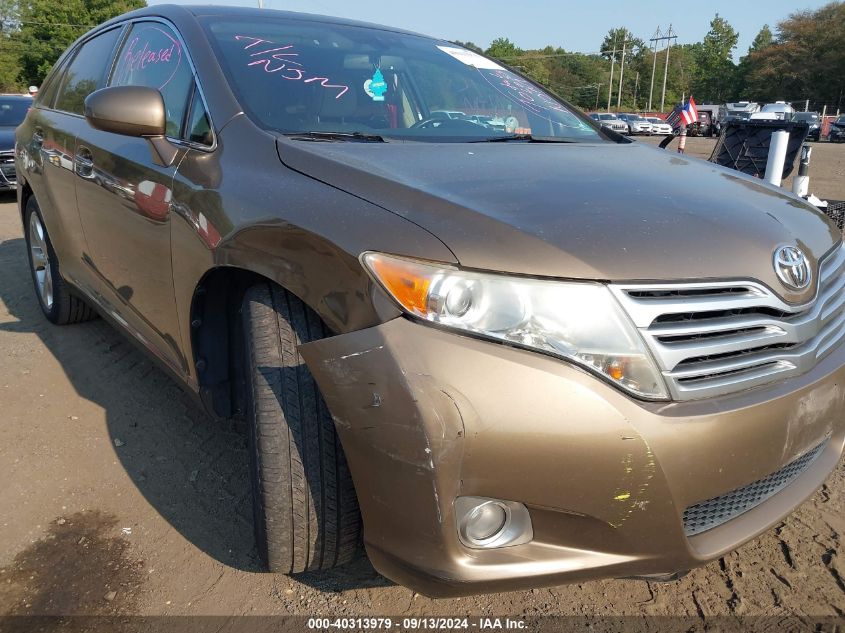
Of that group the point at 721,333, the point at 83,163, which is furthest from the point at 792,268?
the point at 83,163

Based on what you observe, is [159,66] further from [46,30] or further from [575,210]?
[46,30]

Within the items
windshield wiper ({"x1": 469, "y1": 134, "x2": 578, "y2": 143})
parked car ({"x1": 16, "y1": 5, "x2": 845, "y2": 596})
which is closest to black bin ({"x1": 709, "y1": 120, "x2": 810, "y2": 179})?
windshield wiper ({"x1": 469, "y1": 134, "x2": 578, "y2": 143})

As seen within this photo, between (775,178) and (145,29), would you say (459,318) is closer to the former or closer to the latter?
(145,29)

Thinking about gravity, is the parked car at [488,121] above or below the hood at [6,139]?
above

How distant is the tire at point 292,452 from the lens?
1.66 meters

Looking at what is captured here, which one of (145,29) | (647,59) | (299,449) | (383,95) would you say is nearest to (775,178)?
(383,95)

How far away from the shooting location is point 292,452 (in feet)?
5.46

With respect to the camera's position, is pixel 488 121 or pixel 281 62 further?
pixel 488 121

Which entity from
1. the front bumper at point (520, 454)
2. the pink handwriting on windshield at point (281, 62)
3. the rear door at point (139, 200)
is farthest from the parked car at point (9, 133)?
the front bumper at point (520, 454)

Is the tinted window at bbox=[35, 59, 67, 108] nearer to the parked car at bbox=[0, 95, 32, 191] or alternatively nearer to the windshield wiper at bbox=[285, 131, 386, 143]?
the windshield wiper at bbox=[285, 131, 386, 143]

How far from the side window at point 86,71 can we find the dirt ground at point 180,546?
1.46 m

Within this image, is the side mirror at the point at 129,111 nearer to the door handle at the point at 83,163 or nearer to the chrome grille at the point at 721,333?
the door handle at the point at 83,163

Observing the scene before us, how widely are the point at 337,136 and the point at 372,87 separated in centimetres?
50

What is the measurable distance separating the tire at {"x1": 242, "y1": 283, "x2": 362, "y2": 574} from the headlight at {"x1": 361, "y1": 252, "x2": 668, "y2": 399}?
1.34 ft
